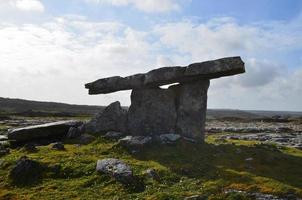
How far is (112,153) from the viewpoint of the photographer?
34.2 meters

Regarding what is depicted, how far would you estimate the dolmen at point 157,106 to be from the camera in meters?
40.4

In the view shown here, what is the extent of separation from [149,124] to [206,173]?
13333mm

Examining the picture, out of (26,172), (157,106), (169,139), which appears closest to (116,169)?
(26,172)

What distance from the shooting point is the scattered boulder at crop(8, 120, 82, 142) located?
133ft

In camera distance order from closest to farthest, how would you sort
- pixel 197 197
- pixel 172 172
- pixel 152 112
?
pixel 197 197
pixel 172 172
pixel 152 112

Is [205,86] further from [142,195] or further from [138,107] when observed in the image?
[142,195]

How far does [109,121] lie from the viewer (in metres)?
42.5

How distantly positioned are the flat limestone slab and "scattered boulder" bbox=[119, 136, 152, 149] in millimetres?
6281

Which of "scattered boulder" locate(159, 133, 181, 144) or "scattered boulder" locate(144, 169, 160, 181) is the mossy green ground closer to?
"scattered boulder" locate(144, 169, 160, 181)

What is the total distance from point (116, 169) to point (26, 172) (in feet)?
22.5

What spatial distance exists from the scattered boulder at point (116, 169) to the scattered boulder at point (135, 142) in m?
4.42

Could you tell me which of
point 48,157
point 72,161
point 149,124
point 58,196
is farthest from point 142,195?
point 149,124

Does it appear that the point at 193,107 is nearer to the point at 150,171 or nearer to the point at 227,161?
the point at 227,161

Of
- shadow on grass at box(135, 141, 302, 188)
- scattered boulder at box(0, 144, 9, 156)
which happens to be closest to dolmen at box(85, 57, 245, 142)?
shadow on grass at box(135, 141, 302, 188)
